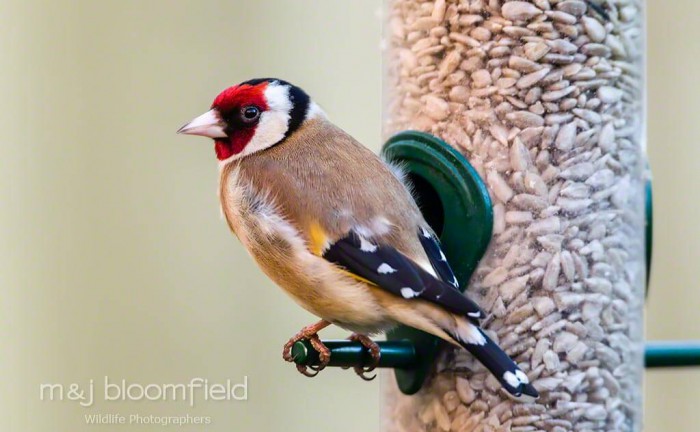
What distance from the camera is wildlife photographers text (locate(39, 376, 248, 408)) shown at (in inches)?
194

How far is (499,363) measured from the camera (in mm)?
2709

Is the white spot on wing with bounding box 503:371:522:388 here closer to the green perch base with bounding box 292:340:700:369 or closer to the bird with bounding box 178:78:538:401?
the bird with bounding box 178:78:538:401

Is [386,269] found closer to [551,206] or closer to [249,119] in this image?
[551,206]

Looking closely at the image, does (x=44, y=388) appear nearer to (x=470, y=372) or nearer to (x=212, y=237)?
(x=212, y=237)

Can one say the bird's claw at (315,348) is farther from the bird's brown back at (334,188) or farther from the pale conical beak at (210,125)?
the pale conical beak at (210,125)

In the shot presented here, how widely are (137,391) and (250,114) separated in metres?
2.07

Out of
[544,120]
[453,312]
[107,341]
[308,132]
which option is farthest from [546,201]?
[107,341]

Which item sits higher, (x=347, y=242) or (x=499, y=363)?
(x=347, y=242)

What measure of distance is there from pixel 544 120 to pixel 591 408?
0.66 meters

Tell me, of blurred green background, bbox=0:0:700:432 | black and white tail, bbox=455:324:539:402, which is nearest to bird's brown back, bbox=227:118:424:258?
black and white tail, bbox=455:324:539:402

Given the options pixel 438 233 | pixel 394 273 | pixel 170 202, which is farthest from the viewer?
pixel 170 202

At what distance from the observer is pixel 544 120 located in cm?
294

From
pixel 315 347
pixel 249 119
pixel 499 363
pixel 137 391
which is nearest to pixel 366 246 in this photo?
pixel 315 347

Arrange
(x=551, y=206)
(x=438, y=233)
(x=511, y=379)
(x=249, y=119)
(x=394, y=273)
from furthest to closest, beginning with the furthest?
(x=249, y=119), (x=438, y=233), (x=551, y=206), (x=394, y=273), (x=511, y=379)
